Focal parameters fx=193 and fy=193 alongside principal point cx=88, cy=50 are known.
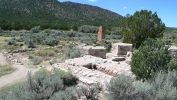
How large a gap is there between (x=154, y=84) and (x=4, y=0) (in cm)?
7314

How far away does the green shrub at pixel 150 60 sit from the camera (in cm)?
649

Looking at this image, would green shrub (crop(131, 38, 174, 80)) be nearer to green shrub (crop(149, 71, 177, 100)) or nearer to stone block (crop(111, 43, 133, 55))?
green shrub (crop(149, 71, 177, 100))

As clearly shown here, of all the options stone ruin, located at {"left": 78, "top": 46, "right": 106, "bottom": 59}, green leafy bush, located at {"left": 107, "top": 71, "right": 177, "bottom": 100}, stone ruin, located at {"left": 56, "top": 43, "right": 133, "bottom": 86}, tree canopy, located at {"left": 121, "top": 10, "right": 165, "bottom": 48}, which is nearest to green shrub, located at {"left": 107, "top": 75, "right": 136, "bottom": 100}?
green leafy bush, located at {"left": 107, "top": 71, "right": 177, "bottom": 100}

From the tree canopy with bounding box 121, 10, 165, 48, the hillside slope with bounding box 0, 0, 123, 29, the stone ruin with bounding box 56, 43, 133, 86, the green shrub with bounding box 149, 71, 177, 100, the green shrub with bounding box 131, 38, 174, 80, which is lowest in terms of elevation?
the stone ruin with bounding box 56, 43, 133, 86

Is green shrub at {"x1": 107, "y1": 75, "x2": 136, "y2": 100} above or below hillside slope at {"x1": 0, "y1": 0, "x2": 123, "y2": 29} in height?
below

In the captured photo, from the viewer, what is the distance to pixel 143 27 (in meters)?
16.8

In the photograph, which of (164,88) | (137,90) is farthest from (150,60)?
(137,90)

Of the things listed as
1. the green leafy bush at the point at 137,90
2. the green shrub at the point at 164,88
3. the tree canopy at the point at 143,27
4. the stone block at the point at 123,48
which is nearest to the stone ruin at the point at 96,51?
the stone block at the point at 123,48

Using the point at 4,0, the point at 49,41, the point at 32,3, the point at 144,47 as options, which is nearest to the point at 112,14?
the point at 32,3

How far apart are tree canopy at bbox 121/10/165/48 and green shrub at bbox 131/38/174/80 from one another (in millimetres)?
10210

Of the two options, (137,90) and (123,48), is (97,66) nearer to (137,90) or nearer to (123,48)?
(123,48)

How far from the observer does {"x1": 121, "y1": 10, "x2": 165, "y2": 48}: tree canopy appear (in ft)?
55.5

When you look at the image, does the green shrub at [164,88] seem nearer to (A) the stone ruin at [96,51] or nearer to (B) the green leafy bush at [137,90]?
(B) the green leafy bush at [137,90]

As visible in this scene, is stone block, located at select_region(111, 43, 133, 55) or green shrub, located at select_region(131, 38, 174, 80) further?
stone block, located at select_region(111, 43, 133, 55)
